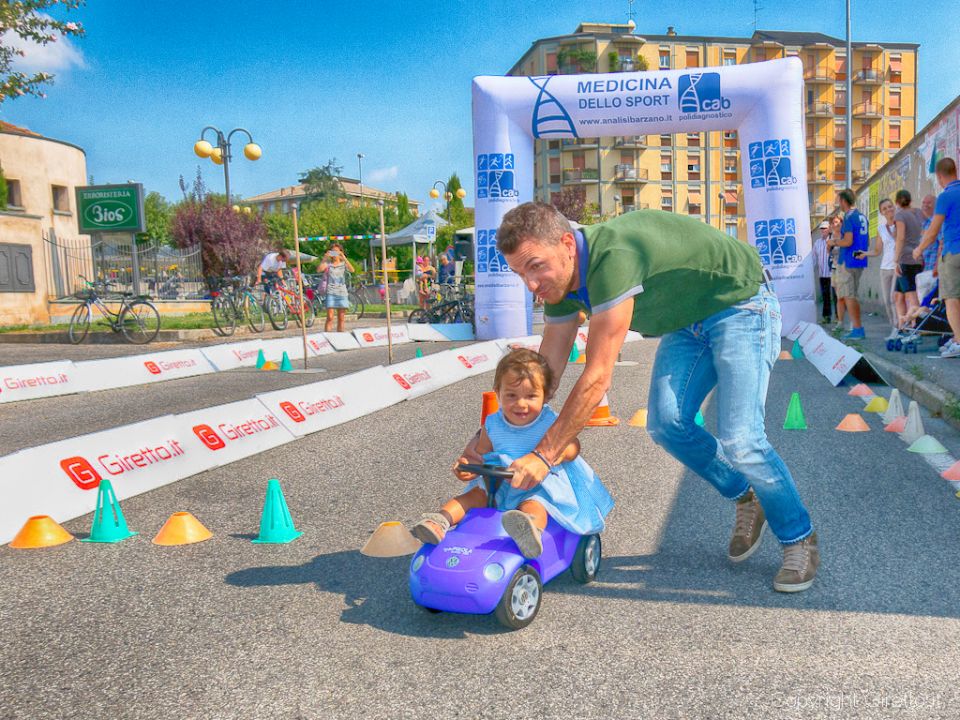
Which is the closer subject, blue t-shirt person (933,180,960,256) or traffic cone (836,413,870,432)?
traffic cone (836,413,870,432)

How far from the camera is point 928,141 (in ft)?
51.9

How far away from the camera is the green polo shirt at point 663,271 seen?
10.2 feet

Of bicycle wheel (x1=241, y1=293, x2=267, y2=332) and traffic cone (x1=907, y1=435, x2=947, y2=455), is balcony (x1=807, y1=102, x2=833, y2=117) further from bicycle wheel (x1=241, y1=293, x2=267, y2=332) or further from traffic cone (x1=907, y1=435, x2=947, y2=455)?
traffic cone (x1=907, y1=435, x2=947, y2=455)

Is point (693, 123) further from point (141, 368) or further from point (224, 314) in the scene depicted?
point (141, 368)

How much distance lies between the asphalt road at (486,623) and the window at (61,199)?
36871mm

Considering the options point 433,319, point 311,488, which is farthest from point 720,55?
point 311,488

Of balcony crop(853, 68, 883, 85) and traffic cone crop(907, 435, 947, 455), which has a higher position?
balcony crop(853, 68, 883, 85)

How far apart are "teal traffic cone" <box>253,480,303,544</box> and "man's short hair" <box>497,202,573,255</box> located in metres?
2.07

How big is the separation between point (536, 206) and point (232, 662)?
1.96m

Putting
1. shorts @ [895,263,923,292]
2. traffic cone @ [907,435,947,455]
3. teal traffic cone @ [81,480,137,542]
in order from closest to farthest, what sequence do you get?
1. teal traffic cone @ [81,480,137,542]
2. traffic cone @ [907,435,947,455]
3. shorts @ [895,263,923,292]

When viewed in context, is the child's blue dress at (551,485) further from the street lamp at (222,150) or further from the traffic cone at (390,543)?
the street lamp at (222,150)

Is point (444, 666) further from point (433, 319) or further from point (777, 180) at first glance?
point (433, 319)

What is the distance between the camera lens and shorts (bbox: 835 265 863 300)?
13.6 meters

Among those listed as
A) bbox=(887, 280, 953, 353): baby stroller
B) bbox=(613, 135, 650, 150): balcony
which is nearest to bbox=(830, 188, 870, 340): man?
bbox=(887, 280, 953, 353): baby stroller
